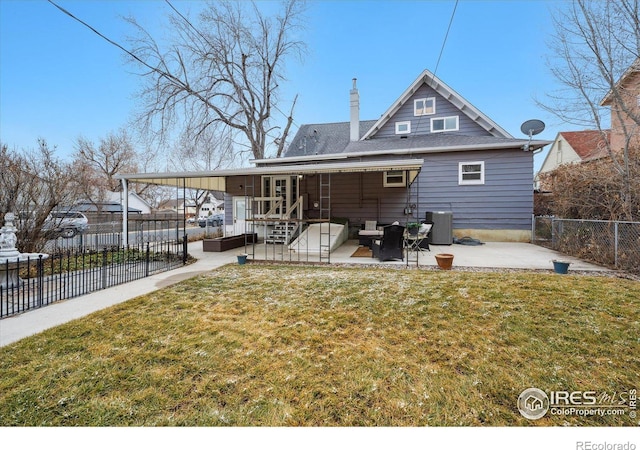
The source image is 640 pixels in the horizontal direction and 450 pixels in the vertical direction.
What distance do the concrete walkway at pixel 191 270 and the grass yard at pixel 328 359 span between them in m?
Result: 0.42

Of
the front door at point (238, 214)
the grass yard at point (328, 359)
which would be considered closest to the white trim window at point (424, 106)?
the front door at point (238, 214)

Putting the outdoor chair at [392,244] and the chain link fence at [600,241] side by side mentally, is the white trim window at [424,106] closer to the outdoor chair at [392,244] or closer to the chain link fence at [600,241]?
the chain link fence at [600,241]

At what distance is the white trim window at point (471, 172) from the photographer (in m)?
11.2

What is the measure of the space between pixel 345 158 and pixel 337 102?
659cm

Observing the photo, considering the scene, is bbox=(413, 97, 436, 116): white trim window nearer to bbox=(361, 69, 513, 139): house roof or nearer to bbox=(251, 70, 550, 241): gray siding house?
bbox=(251, 70, 550, 241): gray siding house

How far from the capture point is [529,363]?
2.64 metres

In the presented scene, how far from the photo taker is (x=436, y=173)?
11.7 metres

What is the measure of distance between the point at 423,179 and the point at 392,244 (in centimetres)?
570

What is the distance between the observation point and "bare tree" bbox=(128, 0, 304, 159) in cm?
1608

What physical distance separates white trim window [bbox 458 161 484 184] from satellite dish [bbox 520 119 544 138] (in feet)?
5.98

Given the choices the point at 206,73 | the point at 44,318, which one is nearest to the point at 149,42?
the point at 206,73

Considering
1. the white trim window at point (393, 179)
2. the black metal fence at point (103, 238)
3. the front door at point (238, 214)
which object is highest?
the white trim window at point (393, 179)

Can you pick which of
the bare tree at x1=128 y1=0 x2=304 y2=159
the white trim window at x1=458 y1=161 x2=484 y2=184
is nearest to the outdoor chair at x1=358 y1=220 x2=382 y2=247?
the white trim window at x1=458 y1=161 x2=484 y2=184
